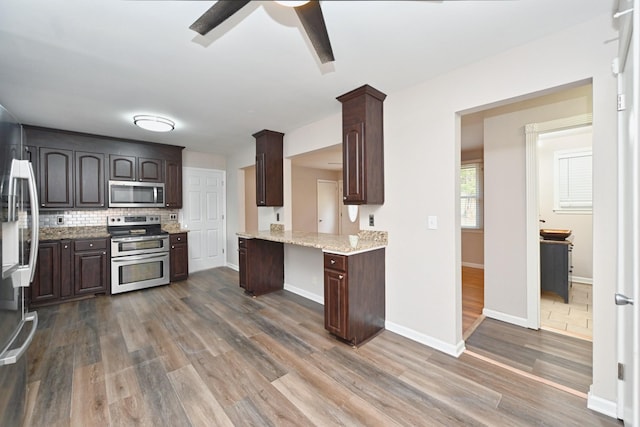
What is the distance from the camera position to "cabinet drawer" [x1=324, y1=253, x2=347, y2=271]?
7.92ft

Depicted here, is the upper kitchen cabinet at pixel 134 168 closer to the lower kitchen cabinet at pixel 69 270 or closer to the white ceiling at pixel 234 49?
the lower kitchen cabinet at pixel 69 270

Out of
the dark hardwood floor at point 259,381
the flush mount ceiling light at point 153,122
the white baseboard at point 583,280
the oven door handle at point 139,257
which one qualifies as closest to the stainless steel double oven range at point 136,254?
the oven door handle at point 139,257

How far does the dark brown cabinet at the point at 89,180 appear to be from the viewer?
3955 mm

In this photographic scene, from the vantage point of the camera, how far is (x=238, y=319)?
305 centimetres

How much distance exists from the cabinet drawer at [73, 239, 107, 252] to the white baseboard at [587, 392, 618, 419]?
5.53m

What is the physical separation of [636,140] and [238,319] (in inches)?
132

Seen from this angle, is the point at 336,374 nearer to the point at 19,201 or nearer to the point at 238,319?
the point at 238,319

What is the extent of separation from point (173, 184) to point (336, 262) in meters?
3.83

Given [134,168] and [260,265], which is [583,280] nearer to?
[260,265]

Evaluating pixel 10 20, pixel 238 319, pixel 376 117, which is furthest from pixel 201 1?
pixel 238 319

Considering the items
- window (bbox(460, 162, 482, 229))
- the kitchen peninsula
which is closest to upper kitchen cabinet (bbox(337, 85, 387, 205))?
the kitchen peninsula

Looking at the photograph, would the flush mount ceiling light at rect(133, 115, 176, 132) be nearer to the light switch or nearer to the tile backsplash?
the tile backsplash

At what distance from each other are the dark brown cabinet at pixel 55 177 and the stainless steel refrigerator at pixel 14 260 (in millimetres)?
2753

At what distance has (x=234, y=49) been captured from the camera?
6.27 feet
